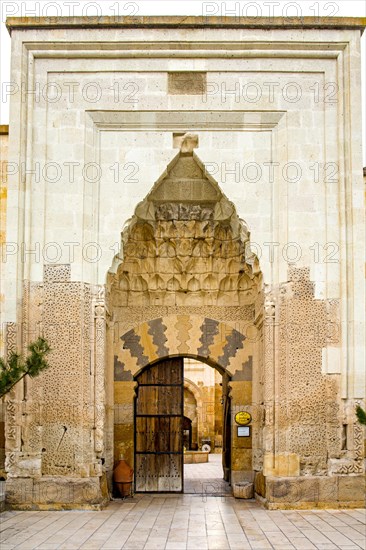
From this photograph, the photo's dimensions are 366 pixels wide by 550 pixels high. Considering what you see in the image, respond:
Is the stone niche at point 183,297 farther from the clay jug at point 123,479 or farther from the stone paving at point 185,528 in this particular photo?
the stone paving at point 185,528

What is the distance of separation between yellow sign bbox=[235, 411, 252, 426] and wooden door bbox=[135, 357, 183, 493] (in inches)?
30.3

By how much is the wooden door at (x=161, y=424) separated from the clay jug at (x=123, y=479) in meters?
0.59

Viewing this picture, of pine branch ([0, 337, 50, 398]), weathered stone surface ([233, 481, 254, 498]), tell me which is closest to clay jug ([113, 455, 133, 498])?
weathered stone surface ([233, 481, 254, 498])

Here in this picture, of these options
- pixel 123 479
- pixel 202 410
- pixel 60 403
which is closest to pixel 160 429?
pixel 123 479

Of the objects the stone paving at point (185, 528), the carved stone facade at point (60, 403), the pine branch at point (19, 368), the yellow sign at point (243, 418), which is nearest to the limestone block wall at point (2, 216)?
the carved stone facade at point (60, 403)

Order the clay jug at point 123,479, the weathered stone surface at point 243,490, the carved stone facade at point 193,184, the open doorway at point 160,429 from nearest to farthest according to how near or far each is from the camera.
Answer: the carved stone facade at point 193,184 < the weathered stone surface at point 243,490 < the clay jug at point 123,479 < the open doorway at point 160,429

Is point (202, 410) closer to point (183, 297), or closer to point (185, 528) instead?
point (183, 297)

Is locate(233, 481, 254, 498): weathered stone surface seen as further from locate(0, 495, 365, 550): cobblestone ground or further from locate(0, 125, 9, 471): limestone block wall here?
locate(0, 125, 9, 471): limestone block wall

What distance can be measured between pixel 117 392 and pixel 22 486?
1.96 metres

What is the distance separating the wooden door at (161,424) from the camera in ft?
35.2

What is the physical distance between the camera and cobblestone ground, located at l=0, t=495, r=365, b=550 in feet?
22.9

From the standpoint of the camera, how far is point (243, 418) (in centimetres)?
1041

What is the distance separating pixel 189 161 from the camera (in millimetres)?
9844

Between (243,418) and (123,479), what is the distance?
166 cm
